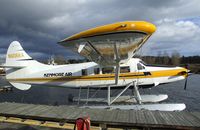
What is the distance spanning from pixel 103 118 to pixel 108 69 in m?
4.59

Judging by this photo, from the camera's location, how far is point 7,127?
5.14m

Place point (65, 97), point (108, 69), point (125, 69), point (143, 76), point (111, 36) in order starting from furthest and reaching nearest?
point (65, 97), point (108, 69), point (125, 69), point (143, 76), point (111, 36)

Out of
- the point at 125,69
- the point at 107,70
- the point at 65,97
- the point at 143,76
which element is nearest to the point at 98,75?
the point at 107,70

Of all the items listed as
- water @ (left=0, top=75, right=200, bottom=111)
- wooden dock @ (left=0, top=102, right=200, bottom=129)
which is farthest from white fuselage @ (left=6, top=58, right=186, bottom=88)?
wooden dock @ (left=0, top=102, right=200, bottom=129)

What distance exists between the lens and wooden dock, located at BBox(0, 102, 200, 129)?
15.3 feet

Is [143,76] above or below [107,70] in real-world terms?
below

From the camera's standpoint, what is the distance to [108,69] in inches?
375

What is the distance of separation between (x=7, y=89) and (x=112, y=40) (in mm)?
19215

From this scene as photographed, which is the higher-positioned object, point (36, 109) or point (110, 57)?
point (110, 57)

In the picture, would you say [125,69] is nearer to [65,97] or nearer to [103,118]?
[103,118]

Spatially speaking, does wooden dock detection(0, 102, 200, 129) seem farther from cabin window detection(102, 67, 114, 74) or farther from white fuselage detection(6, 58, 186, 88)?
cabin window detection(102, 67, 114, 74)

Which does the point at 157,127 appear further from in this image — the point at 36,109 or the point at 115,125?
the point at 36,109

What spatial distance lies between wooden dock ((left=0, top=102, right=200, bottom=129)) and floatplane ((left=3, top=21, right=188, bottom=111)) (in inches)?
79.7

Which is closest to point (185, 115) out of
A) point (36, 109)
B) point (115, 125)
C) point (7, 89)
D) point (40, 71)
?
point (115, 125)
